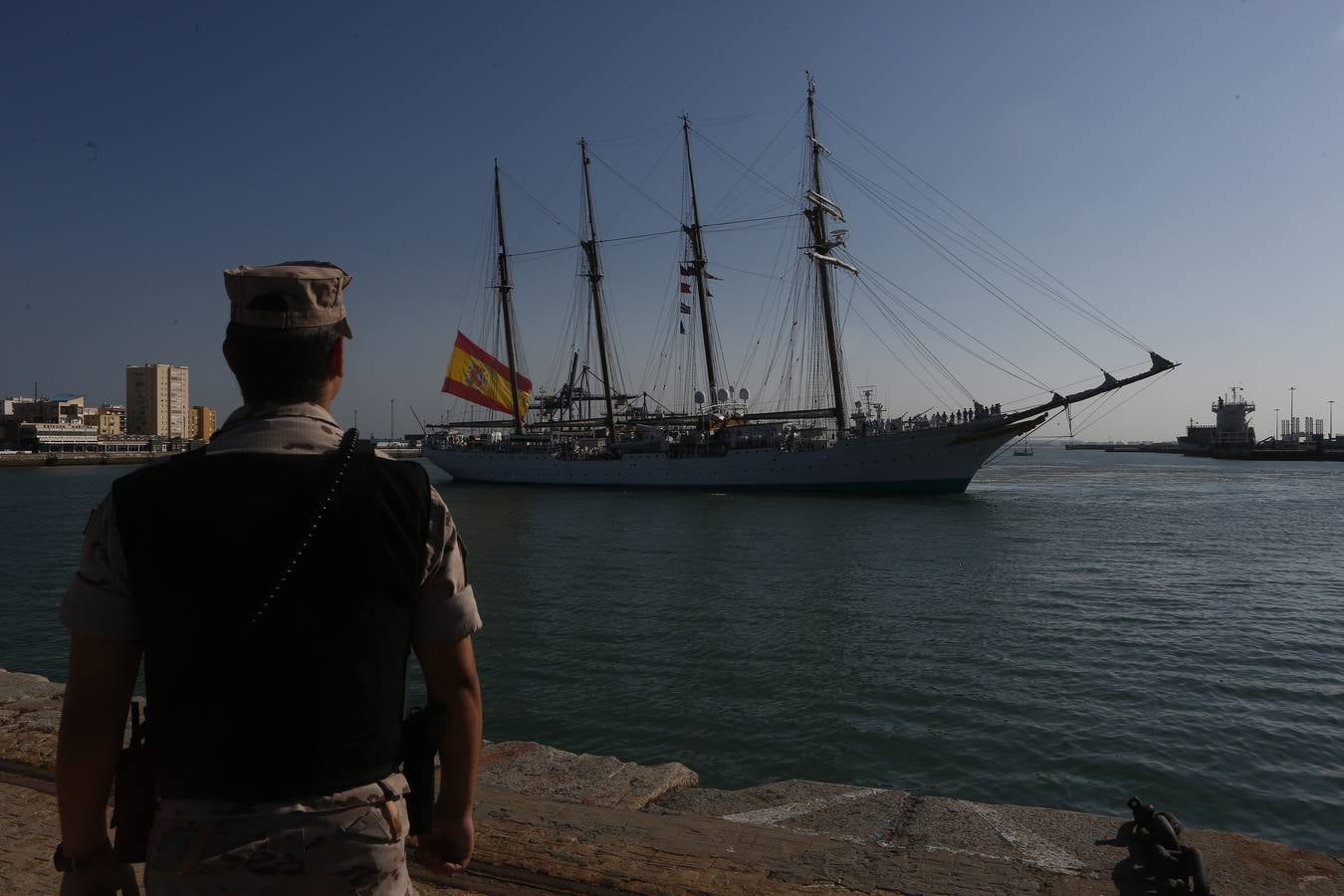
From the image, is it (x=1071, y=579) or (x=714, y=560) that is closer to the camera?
(x=1071, y=579)

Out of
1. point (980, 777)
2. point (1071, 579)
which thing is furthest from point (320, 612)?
point (1071, 579)

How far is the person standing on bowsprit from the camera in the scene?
1498 mm

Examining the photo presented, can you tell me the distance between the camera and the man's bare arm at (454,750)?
178cm

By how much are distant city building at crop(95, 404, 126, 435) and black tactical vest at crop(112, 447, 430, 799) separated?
6049 inches

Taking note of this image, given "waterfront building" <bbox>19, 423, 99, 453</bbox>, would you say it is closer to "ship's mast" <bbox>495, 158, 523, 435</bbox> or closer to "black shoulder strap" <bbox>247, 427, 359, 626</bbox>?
"ship's mast" <bbox>495, 158, 523, 435</bbox>

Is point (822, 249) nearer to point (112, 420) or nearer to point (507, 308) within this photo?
point (507, 308)

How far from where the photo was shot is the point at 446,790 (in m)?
1.82

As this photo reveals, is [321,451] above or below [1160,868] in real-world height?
above

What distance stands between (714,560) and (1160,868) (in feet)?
63.0

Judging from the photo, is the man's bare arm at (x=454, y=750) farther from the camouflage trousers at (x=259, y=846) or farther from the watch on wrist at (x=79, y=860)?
the watch on wrist at (x=79, y=860)

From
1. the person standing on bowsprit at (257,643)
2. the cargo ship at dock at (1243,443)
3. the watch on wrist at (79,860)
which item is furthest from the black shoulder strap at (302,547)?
the cargo ship at dock at (1243,443)

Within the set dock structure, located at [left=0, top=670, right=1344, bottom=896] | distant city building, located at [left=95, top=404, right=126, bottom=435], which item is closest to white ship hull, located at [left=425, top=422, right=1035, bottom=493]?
dock structure, located at [left=0, top=670, right=1344, bottom=896]

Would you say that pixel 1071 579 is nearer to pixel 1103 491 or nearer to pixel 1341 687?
pixel 1341 687

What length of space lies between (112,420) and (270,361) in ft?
528
